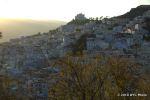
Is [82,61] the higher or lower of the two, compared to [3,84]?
higher

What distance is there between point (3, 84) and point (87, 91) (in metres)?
14.4

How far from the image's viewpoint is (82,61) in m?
35.5

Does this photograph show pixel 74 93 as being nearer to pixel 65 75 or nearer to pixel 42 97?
pixel 65 75

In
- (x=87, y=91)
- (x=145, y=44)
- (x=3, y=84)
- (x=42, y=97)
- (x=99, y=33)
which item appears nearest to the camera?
(x=87, y=91)

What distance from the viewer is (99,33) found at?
15838cm

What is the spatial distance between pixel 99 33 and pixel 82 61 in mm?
123355

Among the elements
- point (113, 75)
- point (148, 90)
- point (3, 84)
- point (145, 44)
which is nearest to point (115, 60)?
point (113, 75)

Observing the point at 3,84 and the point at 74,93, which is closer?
the point at 74,93

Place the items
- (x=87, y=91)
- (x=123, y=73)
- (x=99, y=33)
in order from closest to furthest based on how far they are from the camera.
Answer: (x=87, y=91), (x=123, y=73), (x=99, y=33)

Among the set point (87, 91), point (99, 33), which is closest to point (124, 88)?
point (87, 91)

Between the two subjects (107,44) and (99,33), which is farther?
(99,33)

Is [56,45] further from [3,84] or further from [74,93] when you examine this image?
[74,93]

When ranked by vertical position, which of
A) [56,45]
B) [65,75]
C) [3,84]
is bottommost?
[56,45]

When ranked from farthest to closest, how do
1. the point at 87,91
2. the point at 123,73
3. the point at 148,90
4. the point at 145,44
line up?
the point at 145,44 < the point at 148,90 < the point at 123,73 < the point at 87,91
